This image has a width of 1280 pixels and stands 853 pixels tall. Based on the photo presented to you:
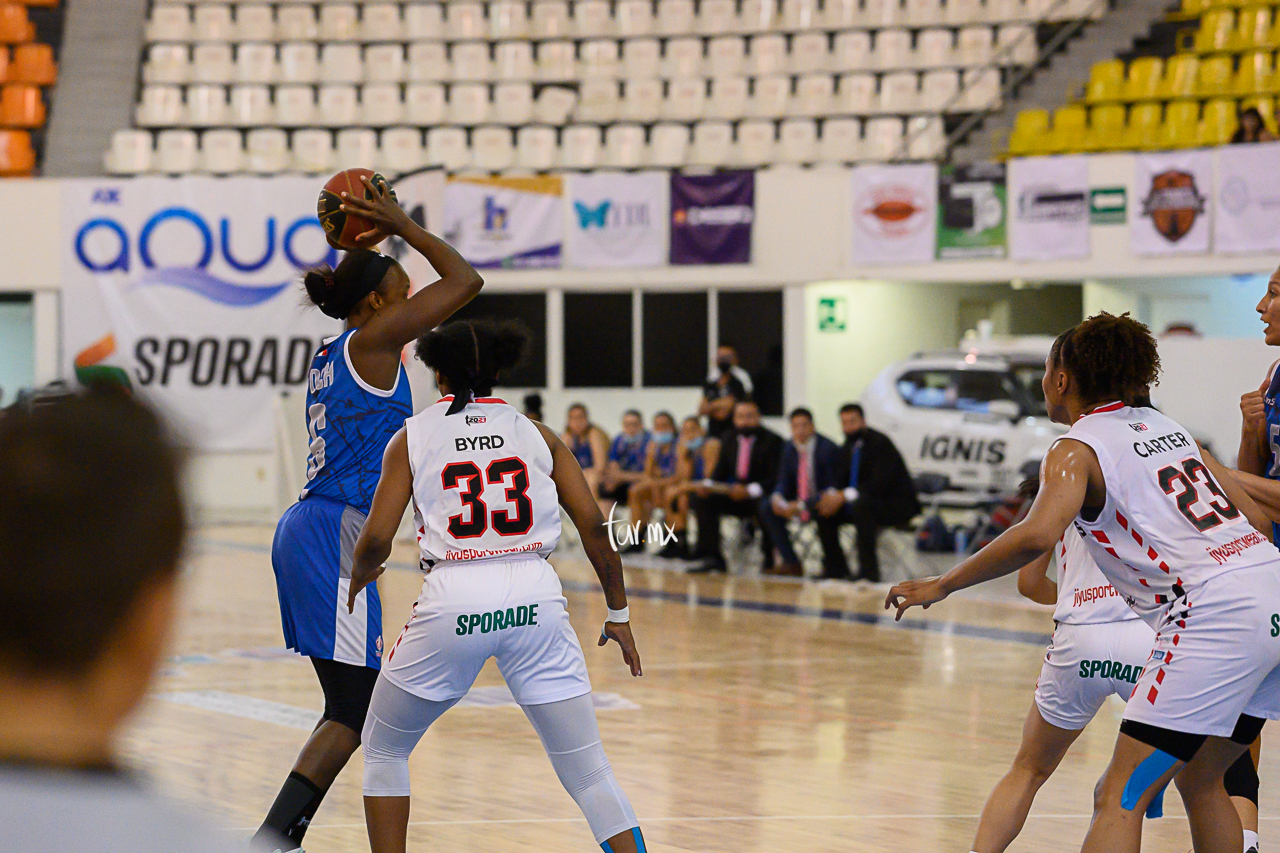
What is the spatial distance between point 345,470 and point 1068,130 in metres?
14.8

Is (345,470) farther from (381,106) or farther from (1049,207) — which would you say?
(381,106)

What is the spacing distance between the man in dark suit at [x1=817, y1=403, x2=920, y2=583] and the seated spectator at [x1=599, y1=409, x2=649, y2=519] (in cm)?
240

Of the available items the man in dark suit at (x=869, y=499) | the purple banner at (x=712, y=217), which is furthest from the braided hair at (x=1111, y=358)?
the purple banner at (x=712, y=217)

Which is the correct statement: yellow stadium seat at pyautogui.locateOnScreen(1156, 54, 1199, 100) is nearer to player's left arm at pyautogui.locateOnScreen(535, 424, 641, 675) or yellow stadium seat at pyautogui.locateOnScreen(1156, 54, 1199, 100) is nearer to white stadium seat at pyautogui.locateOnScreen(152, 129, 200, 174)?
white stadium seat at pyautogui.locateOnScreen(152, 129, 200, 174)

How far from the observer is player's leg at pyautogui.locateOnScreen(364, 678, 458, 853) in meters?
3.92

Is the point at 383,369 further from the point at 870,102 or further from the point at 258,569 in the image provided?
the point at 870,102

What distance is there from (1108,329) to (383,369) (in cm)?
195

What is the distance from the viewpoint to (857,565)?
13812 mm

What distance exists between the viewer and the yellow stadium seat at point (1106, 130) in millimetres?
17328

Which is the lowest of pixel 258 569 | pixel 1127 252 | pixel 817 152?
pixel 258 569

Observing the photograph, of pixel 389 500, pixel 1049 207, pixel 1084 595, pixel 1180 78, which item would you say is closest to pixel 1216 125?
pixel 1180 78

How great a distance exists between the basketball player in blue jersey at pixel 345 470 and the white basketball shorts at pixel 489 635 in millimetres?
501

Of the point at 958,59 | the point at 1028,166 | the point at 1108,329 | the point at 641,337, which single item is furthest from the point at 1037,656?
the point at 958,59

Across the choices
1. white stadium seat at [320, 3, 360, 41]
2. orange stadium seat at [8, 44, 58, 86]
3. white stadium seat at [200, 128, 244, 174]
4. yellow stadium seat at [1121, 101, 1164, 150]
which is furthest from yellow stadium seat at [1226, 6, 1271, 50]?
orange stadium seat at [8, 44, 58, 86]
